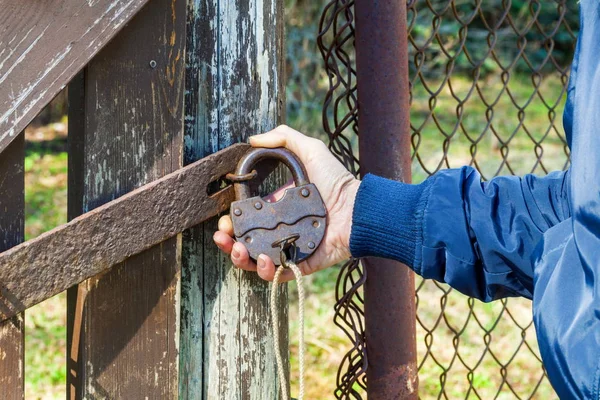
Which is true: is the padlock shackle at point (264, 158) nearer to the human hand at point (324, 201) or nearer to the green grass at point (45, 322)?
the human hand at point (324, 201)

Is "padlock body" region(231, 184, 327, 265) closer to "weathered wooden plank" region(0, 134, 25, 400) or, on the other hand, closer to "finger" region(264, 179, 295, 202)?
"finger" region(264, 179, 295, 202)

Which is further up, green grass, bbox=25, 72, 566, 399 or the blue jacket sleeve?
green grass, bbox=25, 72, 566, 399

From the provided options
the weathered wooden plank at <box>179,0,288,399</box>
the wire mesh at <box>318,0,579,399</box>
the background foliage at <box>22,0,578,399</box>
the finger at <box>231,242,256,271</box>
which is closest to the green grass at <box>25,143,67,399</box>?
the background foliage at <box>22,0,578,399</box>

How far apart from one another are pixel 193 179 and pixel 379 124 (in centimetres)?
50

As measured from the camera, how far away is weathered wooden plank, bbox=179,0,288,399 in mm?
1530

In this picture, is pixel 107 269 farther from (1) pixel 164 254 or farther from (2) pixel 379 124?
(2) pixel 379 124

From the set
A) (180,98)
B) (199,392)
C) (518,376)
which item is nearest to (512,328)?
(518,376)

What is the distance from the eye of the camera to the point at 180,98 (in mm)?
1474

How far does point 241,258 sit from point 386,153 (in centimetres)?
46

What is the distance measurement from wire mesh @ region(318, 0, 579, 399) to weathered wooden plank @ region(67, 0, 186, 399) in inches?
16.5

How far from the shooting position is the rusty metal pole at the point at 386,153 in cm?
175

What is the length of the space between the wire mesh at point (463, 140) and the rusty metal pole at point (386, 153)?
35 millimetres

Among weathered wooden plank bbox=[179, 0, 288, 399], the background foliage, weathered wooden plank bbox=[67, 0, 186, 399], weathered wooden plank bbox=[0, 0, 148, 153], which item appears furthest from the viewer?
the background foliage

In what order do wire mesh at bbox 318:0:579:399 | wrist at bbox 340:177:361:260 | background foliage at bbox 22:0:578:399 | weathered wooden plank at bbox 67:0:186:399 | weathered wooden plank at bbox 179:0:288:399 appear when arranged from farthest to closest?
background foliage at bbox 22:0:578:399 → wire mesh at bbox 318:0:579:399 → wrist at bbox 340:177:361:260 → weathered wooden plank at bbox 179:0:288:399 → weathered wooden plank at bbox 67:0:186:399
